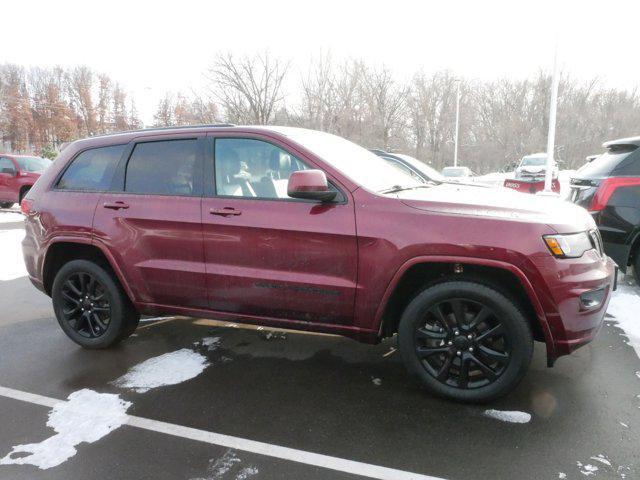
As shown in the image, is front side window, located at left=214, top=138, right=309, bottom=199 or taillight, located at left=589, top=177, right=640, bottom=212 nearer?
front side window, located at left=214, top=138, right=309, bottom=199

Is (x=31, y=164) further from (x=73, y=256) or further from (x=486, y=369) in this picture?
(x=486, y=369)

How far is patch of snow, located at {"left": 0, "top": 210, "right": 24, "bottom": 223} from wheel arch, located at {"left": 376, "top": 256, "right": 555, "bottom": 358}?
519 inches

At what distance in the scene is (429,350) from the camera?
10.1ft

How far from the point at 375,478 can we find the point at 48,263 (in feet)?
11.3

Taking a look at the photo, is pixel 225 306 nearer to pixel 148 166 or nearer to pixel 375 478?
pixel 148 166

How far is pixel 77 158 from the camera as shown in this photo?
414 cm

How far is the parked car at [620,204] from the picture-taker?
501 cm

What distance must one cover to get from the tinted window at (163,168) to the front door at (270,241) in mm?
184

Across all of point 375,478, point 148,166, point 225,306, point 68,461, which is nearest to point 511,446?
point 375,478

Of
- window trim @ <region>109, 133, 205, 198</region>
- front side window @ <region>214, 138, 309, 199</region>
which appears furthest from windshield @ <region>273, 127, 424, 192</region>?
window trim @ <region>109, 133, 205, 198</region>

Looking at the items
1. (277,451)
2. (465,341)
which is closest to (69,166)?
(277,451)

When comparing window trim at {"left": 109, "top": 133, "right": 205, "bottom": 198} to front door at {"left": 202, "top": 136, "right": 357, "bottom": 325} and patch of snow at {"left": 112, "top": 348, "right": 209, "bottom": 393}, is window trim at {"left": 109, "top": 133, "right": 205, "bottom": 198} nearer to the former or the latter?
front door at {"left": 202, "top": 136, "right": 357, "bottom": 325}

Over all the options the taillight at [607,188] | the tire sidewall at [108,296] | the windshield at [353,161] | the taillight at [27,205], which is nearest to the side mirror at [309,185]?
the windshield at [353,161]

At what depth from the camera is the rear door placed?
3.53 meters
